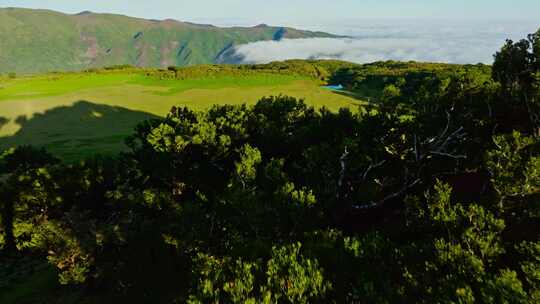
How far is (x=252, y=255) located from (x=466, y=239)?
13.2m

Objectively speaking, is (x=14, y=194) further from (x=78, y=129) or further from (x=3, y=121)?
(x=3, y=121)

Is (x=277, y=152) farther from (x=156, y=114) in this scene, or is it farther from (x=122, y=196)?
(x=156, y=114)

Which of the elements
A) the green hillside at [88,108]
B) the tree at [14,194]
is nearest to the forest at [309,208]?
the tree at [14,194]

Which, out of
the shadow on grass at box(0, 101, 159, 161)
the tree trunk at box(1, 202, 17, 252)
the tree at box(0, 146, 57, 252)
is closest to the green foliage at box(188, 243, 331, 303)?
the tree at box(0, 146, 57, 252)

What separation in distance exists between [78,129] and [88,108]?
3058cm

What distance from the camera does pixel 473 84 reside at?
42.8m

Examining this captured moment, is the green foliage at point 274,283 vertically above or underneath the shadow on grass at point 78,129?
above

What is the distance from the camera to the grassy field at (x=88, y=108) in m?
114

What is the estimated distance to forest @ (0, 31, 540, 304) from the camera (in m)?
21.4

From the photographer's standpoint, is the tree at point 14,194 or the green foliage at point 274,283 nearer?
the green foliage at point 274,283

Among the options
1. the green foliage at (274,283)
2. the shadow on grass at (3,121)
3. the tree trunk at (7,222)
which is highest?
the green foliage at (274,283)

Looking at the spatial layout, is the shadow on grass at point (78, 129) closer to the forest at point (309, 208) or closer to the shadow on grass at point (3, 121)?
the shadow on grass at point (3, 121)

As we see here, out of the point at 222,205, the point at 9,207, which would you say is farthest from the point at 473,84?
the point at 9,207

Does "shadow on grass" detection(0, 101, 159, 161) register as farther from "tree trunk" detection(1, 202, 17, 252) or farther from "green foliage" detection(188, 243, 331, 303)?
"green foliage" detection(188, 243, 331, 303)
